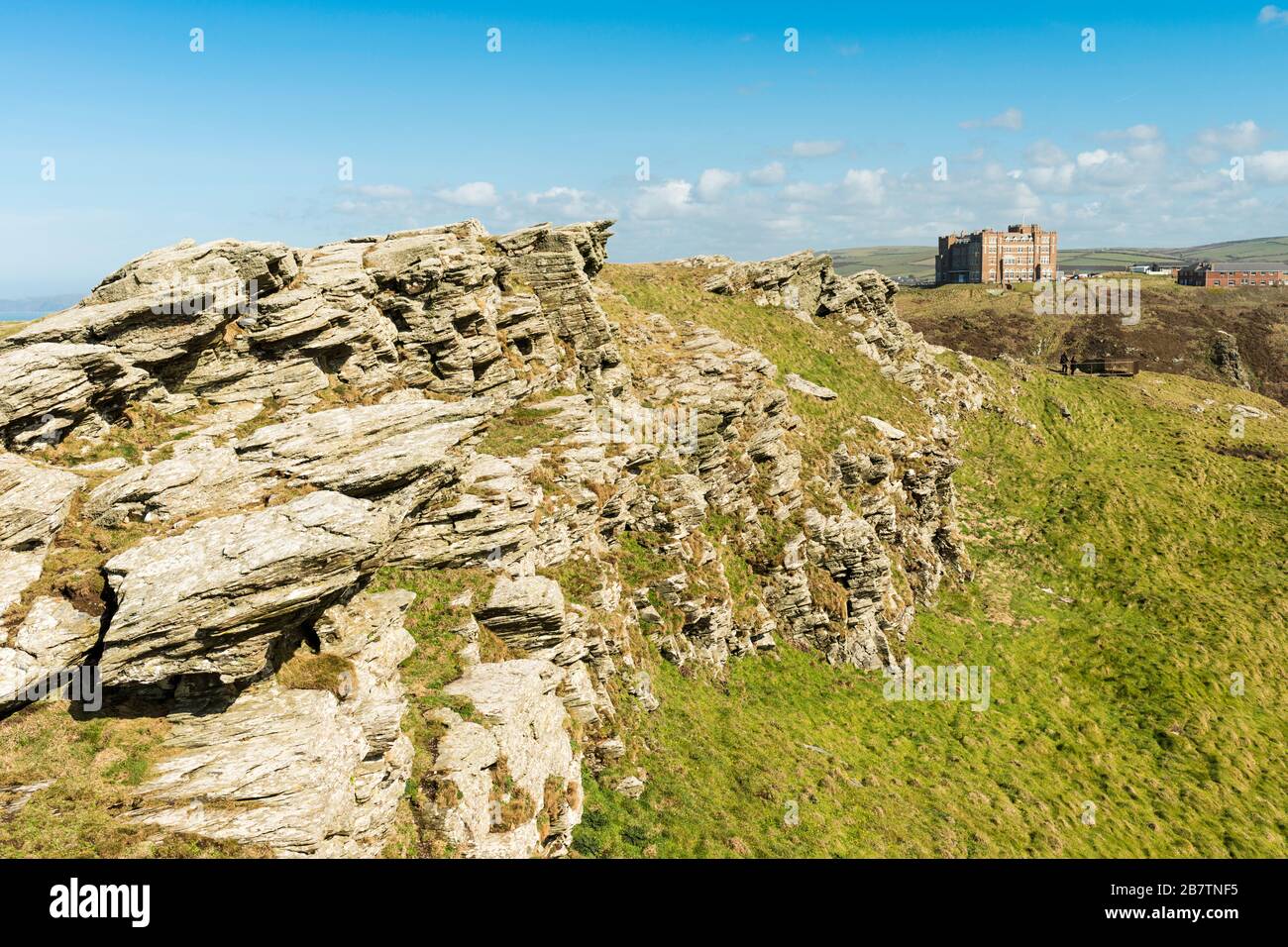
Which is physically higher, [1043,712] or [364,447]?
[364,447]

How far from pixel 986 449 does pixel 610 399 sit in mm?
48830

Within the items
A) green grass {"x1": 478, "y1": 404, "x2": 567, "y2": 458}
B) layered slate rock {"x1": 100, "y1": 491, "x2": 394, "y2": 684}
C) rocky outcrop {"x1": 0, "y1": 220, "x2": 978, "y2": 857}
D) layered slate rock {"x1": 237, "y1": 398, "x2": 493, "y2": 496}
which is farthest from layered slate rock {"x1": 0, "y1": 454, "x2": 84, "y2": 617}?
green grass {"x1": 478, "y1": 404, "x2": 567, "y2": 458}

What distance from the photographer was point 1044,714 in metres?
41.8

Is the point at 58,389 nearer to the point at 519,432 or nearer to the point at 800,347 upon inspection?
the point at 519,432

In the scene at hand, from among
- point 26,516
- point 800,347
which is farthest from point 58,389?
point 800,347

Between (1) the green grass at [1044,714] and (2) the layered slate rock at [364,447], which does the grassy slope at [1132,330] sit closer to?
(1) the green grass at [1044,714]

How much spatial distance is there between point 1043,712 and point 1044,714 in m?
0.15

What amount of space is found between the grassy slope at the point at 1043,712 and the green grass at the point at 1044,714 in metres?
0.12

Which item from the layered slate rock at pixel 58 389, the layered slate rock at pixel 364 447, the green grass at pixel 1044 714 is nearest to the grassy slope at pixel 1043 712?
the green grass at pixel 1044 714

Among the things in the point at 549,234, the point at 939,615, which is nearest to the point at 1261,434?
the point at 939,615

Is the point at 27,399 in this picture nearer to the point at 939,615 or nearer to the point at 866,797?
the point at 866,797

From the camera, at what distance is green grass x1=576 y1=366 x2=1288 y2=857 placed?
89.6 feet

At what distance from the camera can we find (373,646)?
20.8 meters

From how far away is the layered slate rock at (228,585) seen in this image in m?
16.4
